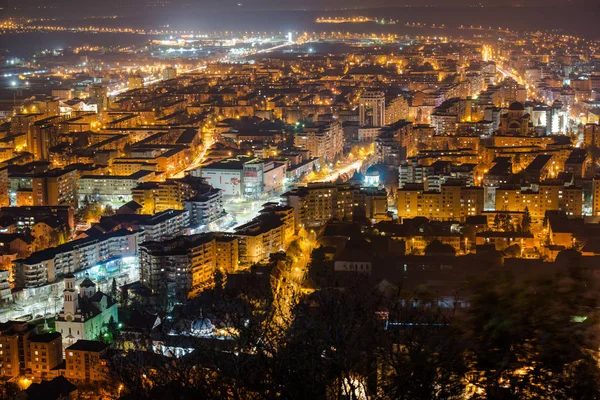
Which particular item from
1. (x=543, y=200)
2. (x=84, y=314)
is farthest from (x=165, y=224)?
(x=543, y=200)

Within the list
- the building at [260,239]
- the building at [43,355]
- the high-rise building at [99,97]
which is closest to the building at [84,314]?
the building at [43,355]

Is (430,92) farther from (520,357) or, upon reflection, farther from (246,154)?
(520,357)

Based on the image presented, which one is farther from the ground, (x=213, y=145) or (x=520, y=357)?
(x=520, y=357)

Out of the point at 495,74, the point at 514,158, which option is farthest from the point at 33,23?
the point at 514,158

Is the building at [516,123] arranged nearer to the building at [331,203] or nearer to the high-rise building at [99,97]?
the building at [331,203]

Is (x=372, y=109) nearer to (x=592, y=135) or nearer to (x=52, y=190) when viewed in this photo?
(x=592, y=135)

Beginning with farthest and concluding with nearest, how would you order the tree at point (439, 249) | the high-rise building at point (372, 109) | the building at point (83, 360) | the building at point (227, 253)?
the high-rise building at point (372, 109)
the building at point (227, 253)
the tree at point (439, 249)
the building at point (83, 360)
